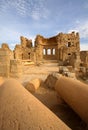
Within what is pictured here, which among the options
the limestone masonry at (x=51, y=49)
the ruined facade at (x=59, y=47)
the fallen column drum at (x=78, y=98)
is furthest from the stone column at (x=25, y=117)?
the ruined facade at (x=59, y=47)

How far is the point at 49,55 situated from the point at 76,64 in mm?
16475

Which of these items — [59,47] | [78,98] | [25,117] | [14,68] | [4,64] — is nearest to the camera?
[25,117]

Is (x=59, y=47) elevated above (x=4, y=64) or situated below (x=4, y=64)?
above

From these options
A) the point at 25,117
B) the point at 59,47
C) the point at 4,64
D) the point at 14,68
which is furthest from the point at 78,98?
the point at 59,47

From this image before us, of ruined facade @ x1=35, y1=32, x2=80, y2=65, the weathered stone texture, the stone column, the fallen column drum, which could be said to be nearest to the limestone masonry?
ruined facade @ x1=35, y1=32, x2=80, y2=65

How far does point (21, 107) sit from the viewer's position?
178 cm

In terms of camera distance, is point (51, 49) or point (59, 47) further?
point (51, 49)

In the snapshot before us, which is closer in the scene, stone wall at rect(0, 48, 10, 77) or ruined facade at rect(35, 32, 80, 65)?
stone wall at rect(0, 48, 10, 77)

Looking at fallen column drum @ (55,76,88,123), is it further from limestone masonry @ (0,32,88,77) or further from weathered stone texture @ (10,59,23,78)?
limestone masonry @ (0,32,88,77)

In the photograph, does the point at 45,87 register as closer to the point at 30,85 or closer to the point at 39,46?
the point at 30,85

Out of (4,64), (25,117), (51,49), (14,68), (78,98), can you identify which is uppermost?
(51,49)

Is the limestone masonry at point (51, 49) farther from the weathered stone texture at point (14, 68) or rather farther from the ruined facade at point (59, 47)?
the weathered stone texture at point (14, 68)

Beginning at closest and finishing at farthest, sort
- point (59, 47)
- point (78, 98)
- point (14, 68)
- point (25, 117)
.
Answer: point (25, 117), point (78, 98), point (14, 68), point (59, 47)

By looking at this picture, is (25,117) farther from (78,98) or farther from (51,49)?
(51,49)
